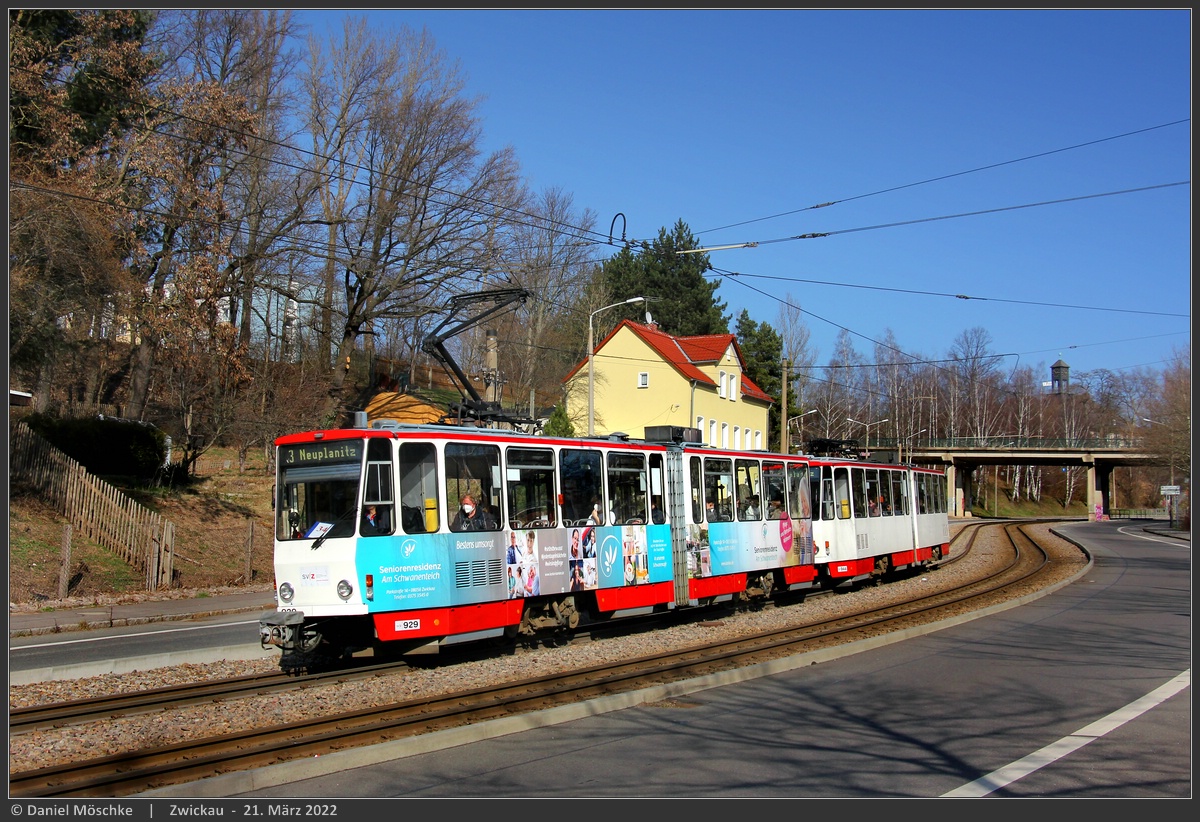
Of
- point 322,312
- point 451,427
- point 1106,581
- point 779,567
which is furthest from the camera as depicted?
point 322,312

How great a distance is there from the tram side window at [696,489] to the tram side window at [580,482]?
Answer: 2571 millimetres

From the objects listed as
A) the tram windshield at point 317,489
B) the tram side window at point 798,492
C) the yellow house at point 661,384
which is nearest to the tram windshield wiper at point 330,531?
the tram windshield at point 317,489

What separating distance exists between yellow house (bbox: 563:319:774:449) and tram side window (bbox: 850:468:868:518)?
27.9 metres

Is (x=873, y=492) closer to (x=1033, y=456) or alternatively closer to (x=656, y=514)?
(x=656, y=514)

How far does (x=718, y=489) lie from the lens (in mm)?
18516

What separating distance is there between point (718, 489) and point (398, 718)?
33.2 feet

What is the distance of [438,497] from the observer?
12.8 metres

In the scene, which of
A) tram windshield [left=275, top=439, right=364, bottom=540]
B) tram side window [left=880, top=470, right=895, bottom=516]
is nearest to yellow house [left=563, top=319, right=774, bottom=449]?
tram side window [left=880, top=470, right=895, bottom=516]

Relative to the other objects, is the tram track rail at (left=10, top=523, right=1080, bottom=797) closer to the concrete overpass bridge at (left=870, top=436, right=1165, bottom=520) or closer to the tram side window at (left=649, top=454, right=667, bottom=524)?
the tram side window at (left=649, top=454, right=667, bottom=524)

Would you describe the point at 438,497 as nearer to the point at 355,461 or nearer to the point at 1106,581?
the point at 355,461

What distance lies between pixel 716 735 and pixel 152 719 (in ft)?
17.2

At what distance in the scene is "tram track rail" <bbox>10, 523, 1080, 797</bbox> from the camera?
24.1 feet

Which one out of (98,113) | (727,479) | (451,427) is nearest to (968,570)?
(727,479)

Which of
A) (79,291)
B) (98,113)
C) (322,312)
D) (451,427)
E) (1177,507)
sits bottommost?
(1177,507)
